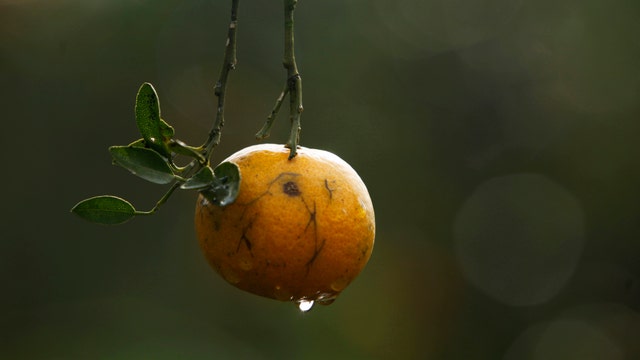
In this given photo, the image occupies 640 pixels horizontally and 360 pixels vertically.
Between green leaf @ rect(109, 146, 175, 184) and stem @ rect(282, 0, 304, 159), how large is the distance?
0.21 m

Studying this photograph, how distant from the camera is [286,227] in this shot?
110 centimetres

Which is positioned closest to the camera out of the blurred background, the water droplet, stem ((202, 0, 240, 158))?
stem ((202, 0, 240, 158))

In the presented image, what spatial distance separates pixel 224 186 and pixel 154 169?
0.33 feet

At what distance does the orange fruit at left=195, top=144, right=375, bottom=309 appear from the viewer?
3.63 feet

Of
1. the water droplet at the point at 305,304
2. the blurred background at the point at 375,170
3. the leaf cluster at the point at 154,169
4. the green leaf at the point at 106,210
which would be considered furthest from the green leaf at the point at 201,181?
the blurred background at the point at 375,170

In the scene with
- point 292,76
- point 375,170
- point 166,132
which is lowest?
point 166,132

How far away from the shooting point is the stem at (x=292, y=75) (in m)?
1.12

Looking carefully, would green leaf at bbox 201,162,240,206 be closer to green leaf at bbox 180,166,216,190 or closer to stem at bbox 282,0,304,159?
green leaf at bbox 180,166,216,190

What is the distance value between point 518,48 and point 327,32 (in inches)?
75.6

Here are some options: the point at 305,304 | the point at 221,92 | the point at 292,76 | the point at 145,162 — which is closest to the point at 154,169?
the point at 145,162

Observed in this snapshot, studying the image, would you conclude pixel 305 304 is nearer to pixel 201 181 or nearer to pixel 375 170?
pixel 201 181

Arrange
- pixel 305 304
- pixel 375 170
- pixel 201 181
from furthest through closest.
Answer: pixel 375 170 → pixel 305 304 → pixel 201 181

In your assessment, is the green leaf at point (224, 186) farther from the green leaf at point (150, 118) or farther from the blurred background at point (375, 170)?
the blurred background at point (375, 170)

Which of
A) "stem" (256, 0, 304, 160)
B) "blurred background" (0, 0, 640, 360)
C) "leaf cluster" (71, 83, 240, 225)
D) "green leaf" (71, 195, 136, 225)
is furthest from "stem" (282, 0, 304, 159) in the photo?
"blurred background" (0, 0, 640, 360)
